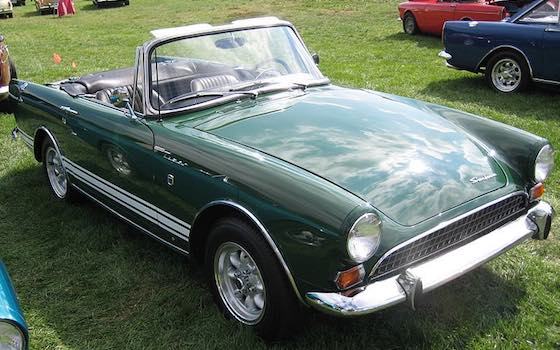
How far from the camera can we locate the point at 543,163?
10.4ft

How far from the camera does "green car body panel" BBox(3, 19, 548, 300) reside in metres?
2.46

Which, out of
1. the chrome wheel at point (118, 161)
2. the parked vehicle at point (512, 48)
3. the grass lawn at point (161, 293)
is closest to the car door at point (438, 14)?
the parked vehicle at point (512, 48)

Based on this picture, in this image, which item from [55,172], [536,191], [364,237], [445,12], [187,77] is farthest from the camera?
[445,12]

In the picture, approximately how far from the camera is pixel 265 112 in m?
3.38

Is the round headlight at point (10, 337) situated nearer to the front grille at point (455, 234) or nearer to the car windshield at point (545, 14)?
the front grille at point (455, 234)

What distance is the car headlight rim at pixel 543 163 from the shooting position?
3.10 meters

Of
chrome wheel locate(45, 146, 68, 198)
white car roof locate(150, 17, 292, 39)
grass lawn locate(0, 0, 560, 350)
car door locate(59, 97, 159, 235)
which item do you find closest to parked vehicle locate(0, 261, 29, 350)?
grass lawn locate(0, 0, 560, 350)

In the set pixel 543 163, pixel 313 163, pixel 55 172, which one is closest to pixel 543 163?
pixel 543 163

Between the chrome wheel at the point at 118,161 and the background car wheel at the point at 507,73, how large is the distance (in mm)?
5647

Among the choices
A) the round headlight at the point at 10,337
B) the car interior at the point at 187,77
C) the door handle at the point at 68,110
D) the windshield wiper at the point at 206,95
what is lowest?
the round headlight at the point at 10,337

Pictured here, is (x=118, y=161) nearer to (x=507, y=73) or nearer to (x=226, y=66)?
(x=226, y=66)

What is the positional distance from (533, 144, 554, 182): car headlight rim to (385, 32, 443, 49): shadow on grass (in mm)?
8114

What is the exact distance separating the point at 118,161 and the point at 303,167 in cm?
142

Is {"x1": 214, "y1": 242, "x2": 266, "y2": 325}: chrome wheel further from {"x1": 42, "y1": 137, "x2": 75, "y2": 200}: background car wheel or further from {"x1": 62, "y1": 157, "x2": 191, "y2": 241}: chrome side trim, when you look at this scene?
→ {"x1": 42, "y1": 137, "x2": 75, "y2": 200}: background car wheel
